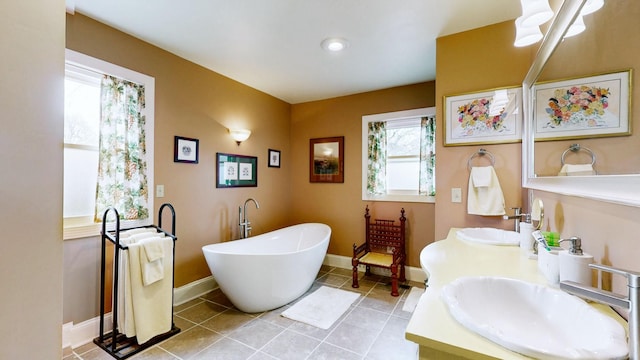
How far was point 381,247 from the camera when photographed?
3.45 m

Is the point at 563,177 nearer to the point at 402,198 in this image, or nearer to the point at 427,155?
the point at 427,155

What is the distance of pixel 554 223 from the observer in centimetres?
134

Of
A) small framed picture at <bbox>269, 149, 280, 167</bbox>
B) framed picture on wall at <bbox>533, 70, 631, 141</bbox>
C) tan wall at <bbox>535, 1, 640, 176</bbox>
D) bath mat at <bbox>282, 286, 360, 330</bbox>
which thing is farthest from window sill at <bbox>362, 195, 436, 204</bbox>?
tan wall at <bbox>535, 1, 640, 176</bbox>

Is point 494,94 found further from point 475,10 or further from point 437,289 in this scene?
point 437,289

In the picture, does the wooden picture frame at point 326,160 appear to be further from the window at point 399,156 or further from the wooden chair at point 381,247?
the wooden chair at point 381,247

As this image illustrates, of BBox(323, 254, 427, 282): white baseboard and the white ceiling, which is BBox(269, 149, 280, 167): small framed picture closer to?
the white ceiling

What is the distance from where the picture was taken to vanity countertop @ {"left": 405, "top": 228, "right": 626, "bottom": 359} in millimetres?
627

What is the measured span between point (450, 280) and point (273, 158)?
3.16m

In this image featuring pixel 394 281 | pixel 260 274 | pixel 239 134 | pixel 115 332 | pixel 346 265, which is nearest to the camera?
pixel 115 332

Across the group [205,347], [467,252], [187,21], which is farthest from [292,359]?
[187,21]

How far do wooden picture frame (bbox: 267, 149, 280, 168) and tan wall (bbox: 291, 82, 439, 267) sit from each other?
0.34 meters

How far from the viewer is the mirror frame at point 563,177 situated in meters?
0.66

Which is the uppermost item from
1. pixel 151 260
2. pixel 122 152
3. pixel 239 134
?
pixel 239 134

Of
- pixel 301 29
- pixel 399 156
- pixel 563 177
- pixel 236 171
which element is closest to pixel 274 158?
pixel 236 171
